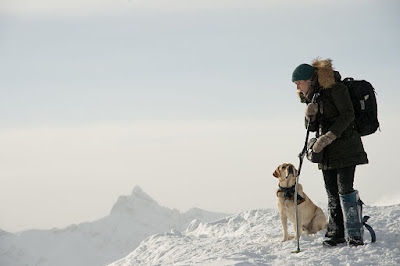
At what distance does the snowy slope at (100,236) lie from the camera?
99.6 m

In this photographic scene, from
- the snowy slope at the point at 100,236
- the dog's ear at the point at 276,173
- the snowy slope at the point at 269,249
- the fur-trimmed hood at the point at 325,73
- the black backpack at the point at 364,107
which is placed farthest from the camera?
the snowy slope at the point at 100,236

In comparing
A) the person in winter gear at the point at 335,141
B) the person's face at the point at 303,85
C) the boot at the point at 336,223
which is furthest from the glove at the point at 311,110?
the boot at the point at 336,223

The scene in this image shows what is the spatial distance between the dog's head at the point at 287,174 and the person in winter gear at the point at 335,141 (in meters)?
0.72

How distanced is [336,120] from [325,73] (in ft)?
2.41

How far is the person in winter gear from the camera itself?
5965 mm

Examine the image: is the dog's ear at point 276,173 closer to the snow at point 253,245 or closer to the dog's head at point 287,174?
the dog's head at point 287,174

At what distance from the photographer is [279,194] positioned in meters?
7.23

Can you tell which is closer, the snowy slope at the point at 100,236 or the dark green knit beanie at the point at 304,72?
the dark green knit beanie at the point at 304,72

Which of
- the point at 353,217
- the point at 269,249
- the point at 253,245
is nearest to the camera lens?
the point at 353,217

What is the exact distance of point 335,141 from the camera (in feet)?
20.1

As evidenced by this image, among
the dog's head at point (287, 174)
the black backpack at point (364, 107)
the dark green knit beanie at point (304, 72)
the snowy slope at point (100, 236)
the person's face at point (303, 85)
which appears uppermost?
the dark green knit beanie at point (304, 72)

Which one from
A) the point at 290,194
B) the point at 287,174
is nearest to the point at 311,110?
the point at 287,174

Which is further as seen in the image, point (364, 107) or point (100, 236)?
point (100, 236)

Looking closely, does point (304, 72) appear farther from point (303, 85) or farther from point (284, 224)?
point (284, 224)
